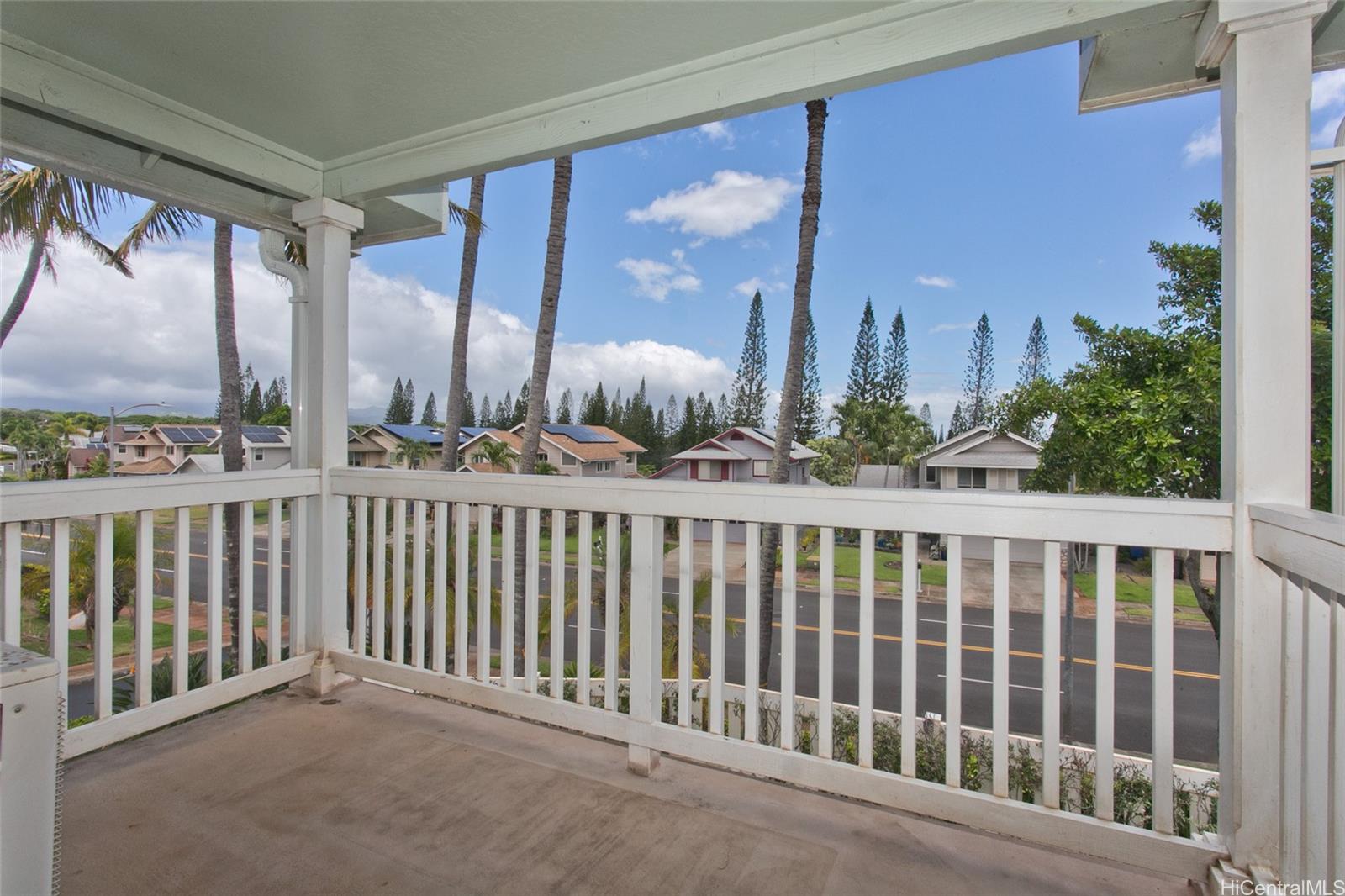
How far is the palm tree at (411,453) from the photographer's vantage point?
4250 mm

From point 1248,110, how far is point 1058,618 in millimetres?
1180

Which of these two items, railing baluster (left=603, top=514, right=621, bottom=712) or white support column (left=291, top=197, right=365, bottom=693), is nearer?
railing baluster (left=603, top=514, right=621, bottom=712)

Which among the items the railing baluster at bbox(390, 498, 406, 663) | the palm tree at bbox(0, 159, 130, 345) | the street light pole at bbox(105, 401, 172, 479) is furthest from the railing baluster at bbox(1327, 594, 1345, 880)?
the palm tree at bbox(0, 159, 130, 345)

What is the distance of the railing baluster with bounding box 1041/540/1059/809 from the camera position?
4.76ft

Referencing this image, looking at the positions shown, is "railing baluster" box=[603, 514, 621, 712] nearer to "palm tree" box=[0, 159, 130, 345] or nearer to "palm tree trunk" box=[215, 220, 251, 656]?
"palm tree" box=[0, 159, 130, 345]

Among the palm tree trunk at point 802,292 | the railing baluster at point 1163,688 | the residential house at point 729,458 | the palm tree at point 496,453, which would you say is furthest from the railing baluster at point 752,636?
the palm tree trunk at point 802,292

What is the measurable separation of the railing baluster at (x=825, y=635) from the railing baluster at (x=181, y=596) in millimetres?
2039

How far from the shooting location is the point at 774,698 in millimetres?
7602

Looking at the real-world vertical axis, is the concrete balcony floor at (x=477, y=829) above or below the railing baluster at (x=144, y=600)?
below

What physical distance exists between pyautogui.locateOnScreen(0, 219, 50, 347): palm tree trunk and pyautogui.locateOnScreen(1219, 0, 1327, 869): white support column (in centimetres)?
506

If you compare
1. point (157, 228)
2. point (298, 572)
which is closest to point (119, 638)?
point (157, 228)

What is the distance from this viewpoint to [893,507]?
5.23ft

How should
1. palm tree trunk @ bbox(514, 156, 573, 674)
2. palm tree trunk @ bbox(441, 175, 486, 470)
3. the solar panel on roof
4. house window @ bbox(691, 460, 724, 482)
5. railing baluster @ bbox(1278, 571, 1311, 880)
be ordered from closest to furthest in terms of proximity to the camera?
railing baluster @ bbox(1278, 571, 1311, 880) < house window @ bbox(691, 460, 724, 482) < the solar panel on roof < palm tree trunk @ bbox(514, 156, 573, 674) < palm tree trunk @ bbox(441, 175, 486, 470)

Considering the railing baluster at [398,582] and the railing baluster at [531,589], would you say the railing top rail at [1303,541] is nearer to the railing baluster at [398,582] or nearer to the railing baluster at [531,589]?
the railing baluster at [531,589]
